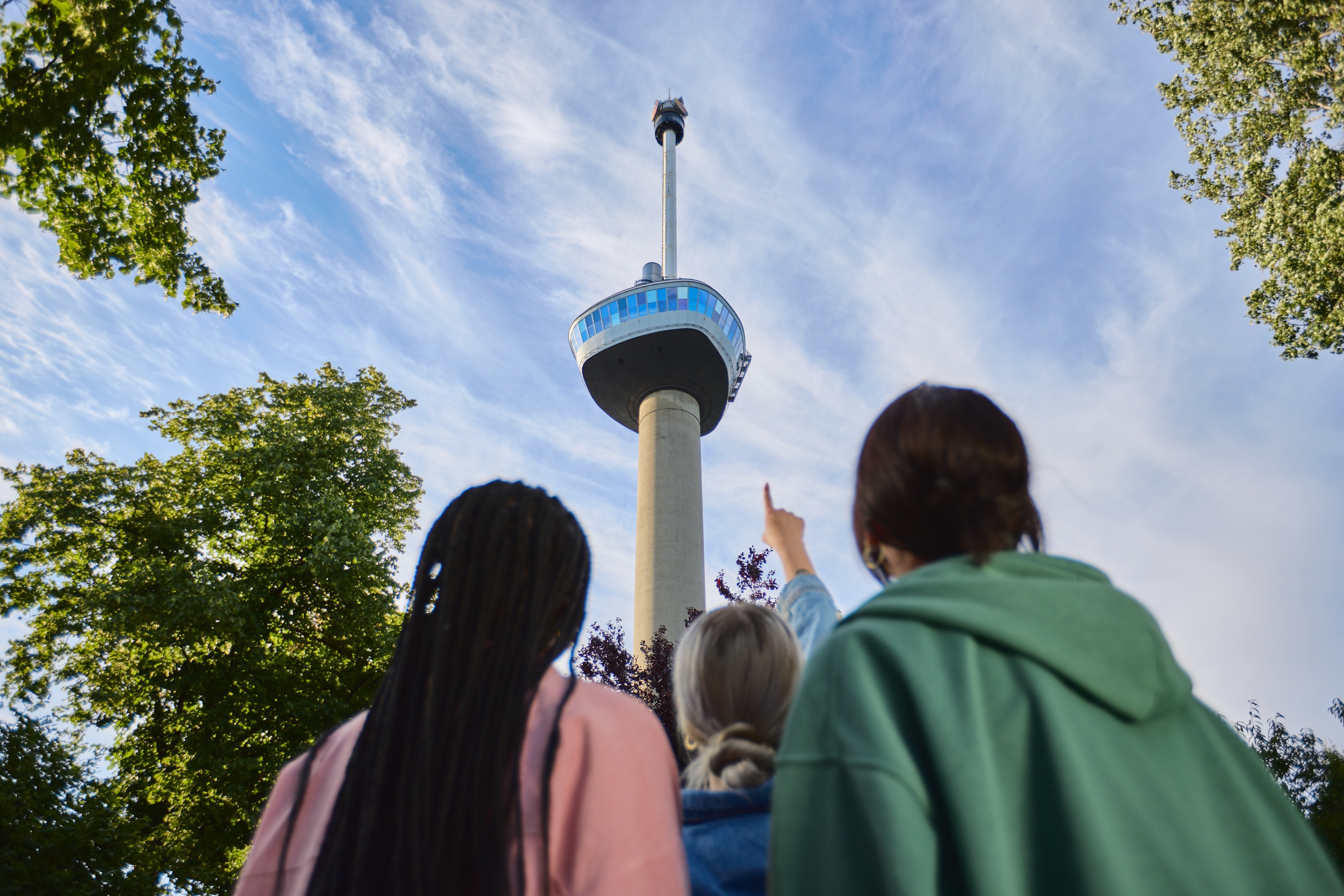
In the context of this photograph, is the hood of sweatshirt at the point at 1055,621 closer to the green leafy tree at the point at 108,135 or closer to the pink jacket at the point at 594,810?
the pink jacket at the point at 594,810

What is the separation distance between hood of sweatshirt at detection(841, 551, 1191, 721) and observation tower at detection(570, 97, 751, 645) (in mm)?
30130

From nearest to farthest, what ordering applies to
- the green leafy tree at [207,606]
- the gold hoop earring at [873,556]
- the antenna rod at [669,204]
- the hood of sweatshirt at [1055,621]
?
the hood of sweatshirt at [1055,621] < the gold hoop earring at [873,556] < the green leafy tree at [207,606] < the antenna rod at [669,204]

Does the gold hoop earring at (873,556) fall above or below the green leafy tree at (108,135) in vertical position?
below

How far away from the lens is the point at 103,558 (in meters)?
15.1

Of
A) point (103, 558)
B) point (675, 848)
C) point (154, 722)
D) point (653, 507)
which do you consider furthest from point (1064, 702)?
point (653, 507)

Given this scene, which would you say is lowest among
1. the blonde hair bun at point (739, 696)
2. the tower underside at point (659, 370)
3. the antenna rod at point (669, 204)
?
the blonde hair bun at point (739, 696)

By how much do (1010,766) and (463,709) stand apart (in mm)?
1086

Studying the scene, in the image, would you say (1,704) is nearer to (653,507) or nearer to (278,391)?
(278,391)

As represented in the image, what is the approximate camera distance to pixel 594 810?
4.97 feet

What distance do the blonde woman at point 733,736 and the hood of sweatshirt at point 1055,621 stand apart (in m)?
0.73

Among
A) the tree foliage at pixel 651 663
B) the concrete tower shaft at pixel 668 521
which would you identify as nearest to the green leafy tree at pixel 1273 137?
the tree foliage at pixel 651 663

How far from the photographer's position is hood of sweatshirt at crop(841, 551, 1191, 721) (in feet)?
4.26

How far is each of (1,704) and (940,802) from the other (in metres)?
18.0

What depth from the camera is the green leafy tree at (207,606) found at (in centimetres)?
1324
